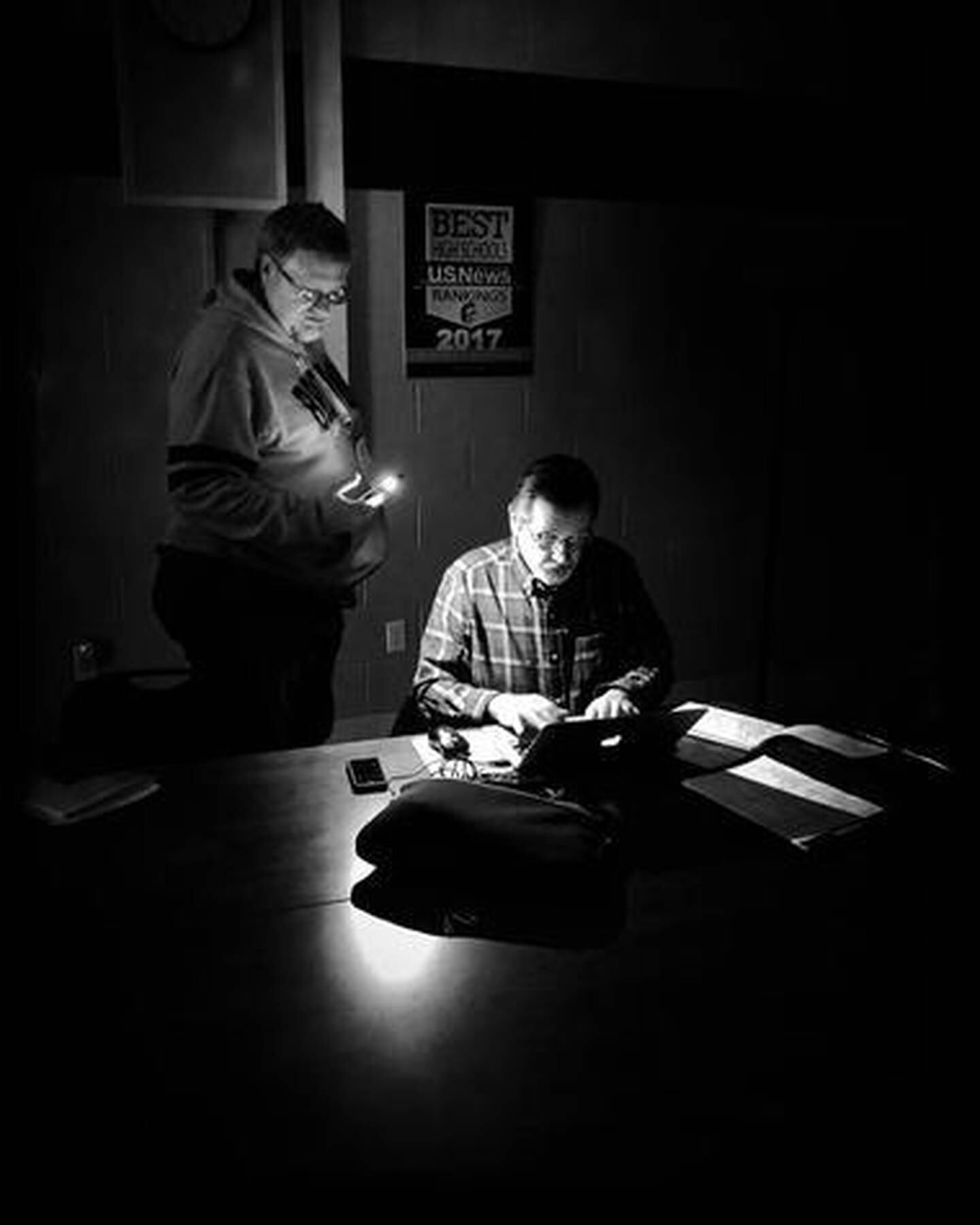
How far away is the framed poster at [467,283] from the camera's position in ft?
12.6

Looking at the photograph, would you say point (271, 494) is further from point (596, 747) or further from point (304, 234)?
point (596, 747)

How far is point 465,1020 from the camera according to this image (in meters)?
1.36

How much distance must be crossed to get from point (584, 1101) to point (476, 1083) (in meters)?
0.12

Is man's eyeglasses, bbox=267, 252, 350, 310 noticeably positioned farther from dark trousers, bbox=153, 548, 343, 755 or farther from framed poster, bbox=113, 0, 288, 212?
dark trousers, bbox=153, 548, 343, 755

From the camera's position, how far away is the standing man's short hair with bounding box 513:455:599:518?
2.50 metres

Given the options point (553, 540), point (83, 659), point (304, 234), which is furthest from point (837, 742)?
point (83, 659)

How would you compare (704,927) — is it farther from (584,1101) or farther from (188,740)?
(188,740)

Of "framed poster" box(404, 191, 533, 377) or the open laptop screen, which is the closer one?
the open laptop screen

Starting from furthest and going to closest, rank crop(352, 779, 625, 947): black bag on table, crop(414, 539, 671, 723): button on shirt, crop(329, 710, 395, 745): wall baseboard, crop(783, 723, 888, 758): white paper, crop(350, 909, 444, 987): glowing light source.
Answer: crop(329, 710, 395, 745): wall baseboard, crop(414, 539, 671, 723): button on shirt, crop(783, 723, 888, 758): white paper, crop(352, 779, 625, 947): black bag on table, crop(350, 909, 444, 987): glowing light source

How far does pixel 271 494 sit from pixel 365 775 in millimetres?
1095

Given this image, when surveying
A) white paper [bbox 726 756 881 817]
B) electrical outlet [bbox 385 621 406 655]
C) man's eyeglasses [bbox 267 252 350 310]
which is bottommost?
electrical outlet [bbox 385 621 406 655]

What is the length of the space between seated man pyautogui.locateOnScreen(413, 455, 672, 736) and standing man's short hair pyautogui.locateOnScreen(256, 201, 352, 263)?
31.3 inches

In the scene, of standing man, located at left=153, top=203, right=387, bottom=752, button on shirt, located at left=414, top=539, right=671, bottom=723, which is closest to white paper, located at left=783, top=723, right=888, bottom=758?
button on shirt, located at left=414, top=539, right=671, bottom=723

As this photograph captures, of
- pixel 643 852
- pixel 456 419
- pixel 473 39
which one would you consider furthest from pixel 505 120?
pixel 643 852
